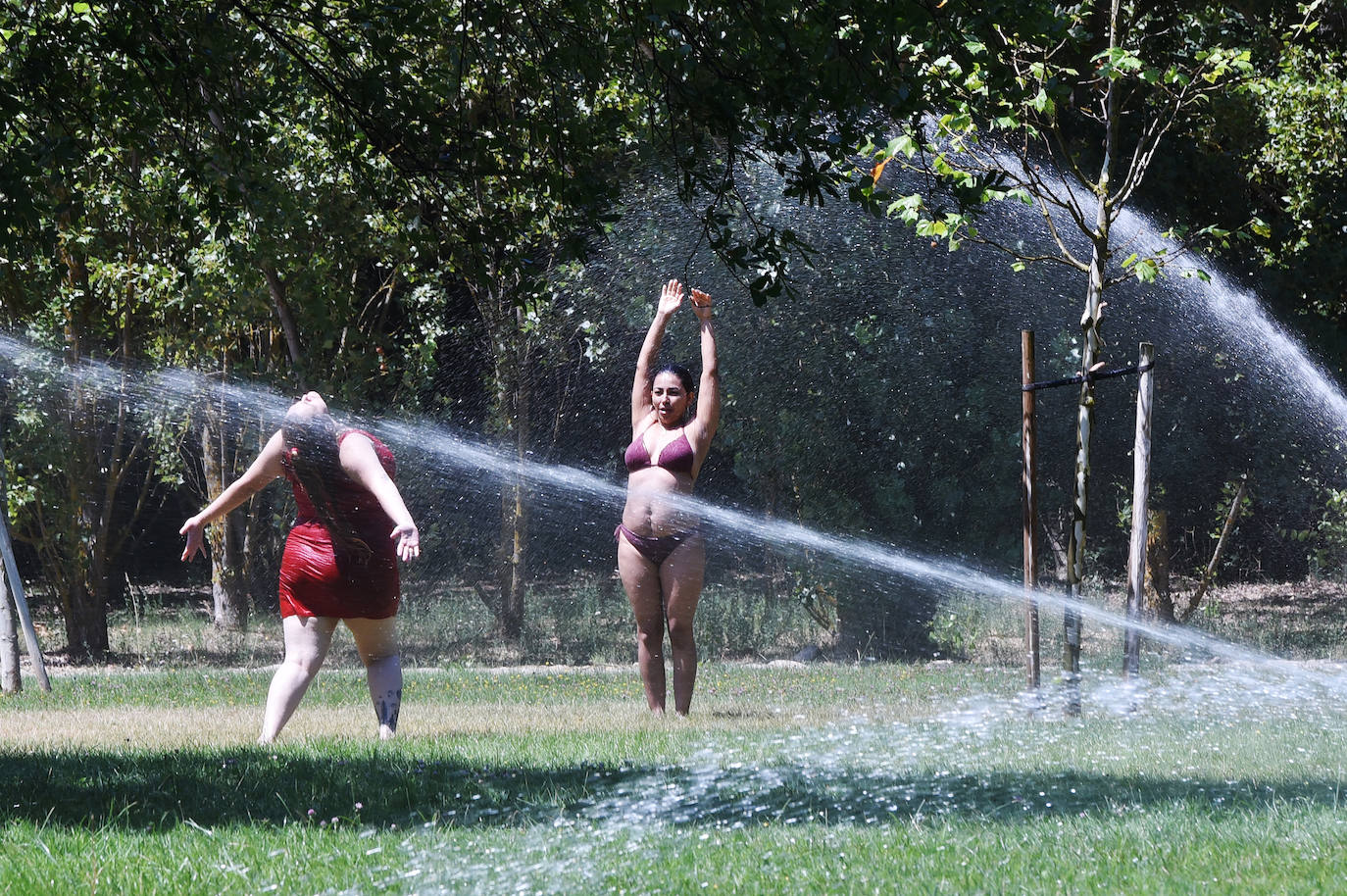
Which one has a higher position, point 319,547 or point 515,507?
point 515,507

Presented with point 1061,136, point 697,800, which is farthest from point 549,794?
point 1061,136

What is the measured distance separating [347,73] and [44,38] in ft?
4.40

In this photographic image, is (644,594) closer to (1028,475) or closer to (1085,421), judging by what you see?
(1028,475)

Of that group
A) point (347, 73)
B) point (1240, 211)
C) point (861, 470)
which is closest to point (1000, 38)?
point (347, 73)

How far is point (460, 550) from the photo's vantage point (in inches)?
620

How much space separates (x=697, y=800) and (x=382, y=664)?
202 centimetres

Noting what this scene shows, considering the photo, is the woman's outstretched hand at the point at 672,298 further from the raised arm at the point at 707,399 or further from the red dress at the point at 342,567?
the red dress at the point at 342,567

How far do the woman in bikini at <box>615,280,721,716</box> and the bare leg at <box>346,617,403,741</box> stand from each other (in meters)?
1.14

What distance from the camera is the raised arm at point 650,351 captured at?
22.2 feet

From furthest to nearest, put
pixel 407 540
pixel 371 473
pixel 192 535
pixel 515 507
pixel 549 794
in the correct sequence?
1. pixel 515 507
2. pixel 192 535
3. pixel 371 473
4. pixel 407 540
5. pixel 549 794

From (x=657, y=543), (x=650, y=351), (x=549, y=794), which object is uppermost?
(x=650, y=351)

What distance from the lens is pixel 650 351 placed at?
22.5ft

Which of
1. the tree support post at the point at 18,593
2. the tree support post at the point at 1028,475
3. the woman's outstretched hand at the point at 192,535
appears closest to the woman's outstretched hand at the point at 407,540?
the woman's outstretched hand at the point at 192,535

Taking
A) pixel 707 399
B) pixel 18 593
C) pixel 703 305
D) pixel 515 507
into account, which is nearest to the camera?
pixel 707 399
